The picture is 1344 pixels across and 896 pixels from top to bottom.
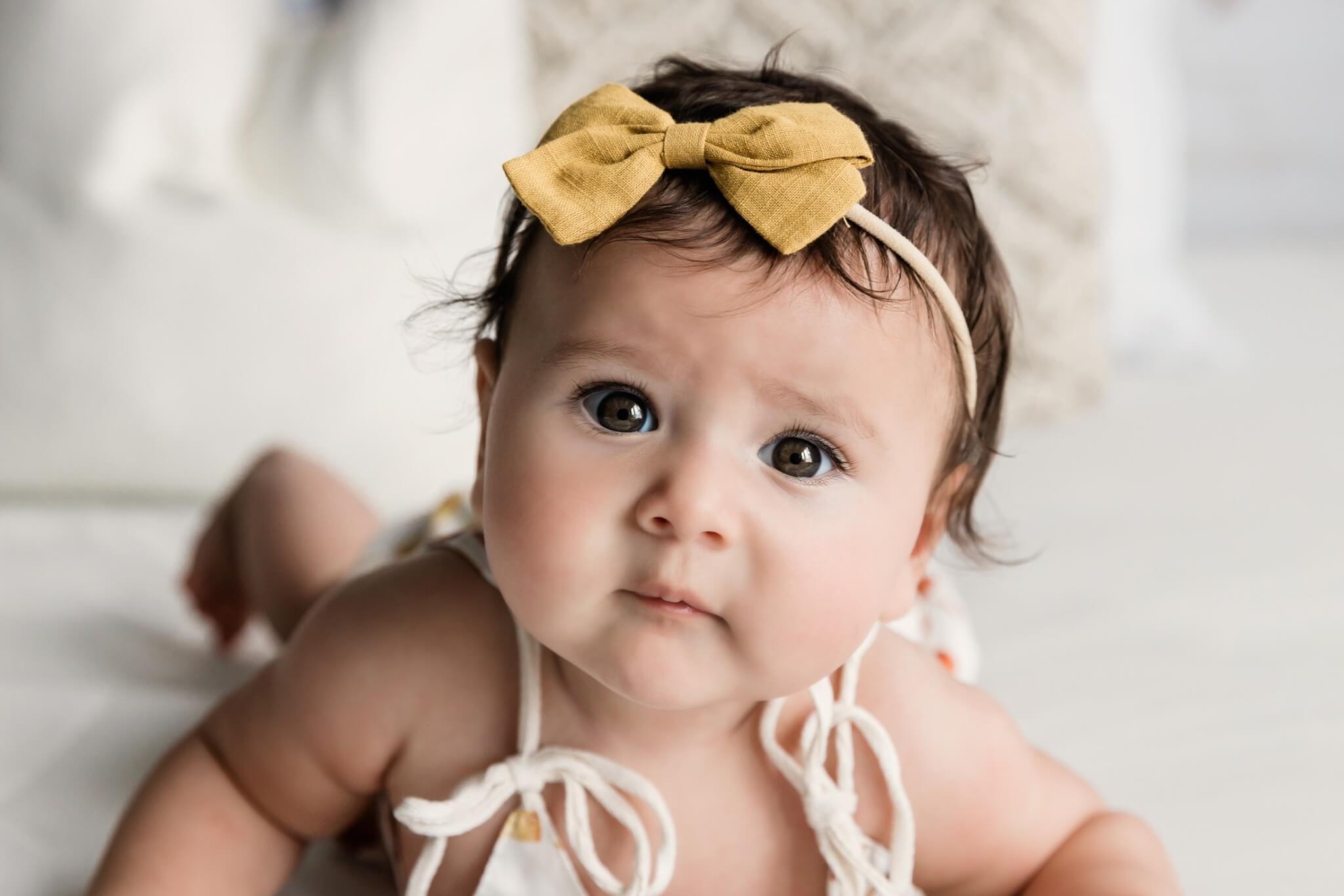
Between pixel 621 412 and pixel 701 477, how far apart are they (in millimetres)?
66

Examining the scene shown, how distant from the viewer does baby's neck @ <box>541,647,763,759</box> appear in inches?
34.2

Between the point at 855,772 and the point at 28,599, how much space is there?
828mm

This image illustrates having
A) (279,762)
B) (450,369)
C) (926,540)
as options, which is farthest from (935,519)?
(450,369)

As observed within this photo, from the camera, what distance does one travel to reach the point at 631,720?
0.87 meters

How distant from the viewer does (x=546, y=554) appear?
0.73m

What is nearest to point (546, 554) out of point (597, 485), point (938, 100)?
point (597, 485)

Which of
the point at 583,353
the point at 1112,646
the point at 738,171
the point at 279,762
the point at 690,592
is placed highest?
the point at 738,171

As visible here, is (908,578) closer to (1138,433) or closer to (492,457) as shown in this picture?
(492,457)

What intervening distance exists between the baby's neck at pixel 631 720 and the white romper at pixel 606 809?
0.02 metres

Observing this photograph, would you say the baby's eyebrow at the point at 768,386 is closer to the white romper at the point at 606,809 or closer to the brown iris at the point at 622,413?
the brown iris at the point at 622,413

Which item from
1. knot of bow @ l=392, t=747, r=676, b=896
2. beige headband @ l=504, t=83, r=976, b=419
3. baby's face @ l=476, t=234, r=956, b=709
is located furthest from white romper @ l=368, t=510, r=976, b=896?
beige headband @ l=504, t=83, r=976, b=419

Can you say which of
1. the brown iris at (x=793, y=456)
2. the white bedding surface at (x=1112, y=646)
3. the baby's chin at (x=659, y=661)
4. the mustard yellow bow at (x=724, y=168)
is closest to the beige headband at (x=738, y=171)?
the mustard yellow bow at (x=724, y=168)

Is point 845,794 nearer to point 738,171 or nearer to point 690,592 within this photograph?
point 690,592

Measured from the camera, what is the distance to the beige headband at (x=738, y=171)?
2.40 feet
